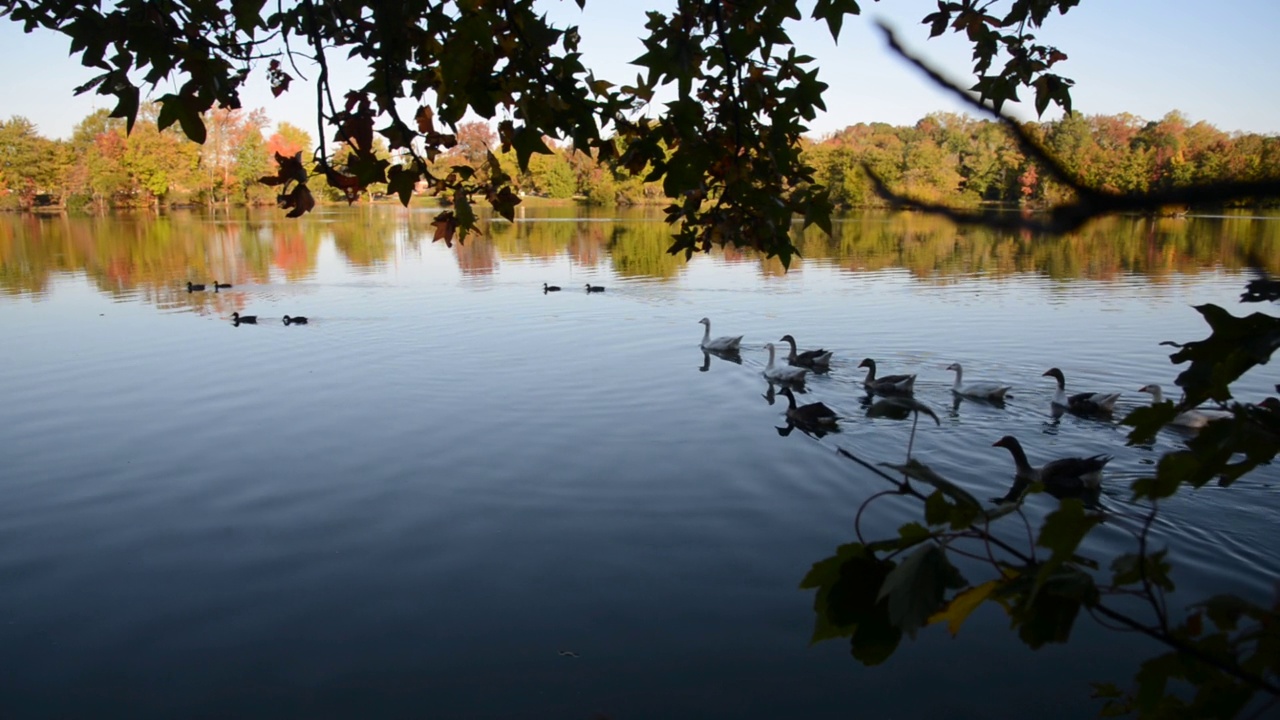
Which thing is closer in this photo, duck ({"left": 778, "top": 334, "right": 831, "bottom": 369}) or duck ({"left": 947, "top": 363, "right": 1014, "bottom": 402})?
duck ({"left": 947, "top": 363, "right": 1014, "bottom": 402})

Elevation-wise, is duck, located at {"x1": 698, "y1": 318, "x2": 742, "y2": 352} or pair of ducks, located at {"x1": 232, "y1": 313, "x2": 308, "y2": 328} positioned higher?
pair of ducks, located at {"x1": 232, "y1": 313, "x2": 308, "y2": 328}

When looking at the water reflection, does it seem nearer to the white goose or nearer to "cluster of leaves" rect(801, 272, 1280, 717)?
the white goose

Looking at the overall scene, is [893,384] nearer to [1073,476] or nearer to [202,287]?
[1073,476]

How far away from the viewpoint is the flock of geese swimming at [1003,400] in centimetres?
930

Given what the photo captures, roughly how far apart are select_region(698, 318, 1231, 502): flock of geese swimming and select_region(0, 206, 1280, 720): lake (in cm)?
28

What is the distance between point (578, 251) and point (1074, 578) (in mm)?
41687

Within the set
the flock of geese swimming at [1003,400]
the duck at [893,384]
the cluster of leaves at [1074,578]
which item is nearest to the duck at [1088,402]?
the flock of geese swimming at [1003,400]

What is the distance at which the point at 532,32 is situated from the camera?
352cm

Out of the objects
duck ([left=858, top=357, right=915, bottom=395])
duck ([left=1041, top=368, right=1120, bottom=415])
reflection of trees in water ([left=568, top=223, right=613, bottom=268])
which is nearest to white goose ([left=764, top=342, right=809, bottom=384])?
duck ([left=858, top=357, right=915, bottom=395])

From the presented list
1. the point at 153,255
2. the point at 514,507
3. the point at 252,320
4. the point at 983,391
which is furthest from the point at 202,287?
the point at 983,391

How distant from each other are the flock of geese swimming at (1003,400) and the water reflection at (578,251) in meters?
14.2

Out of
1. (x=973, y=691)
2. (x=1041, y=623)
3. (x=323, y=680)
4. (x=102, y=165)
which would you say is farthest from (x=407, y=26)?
(x=102, y=165)

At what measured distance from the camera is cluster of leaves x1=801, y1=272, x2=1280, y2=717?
1.44 meters

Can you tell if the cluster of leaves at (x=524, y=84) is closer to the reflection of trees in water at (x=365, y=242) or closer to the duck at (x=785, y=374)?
the duck at (x=785, y=374)
